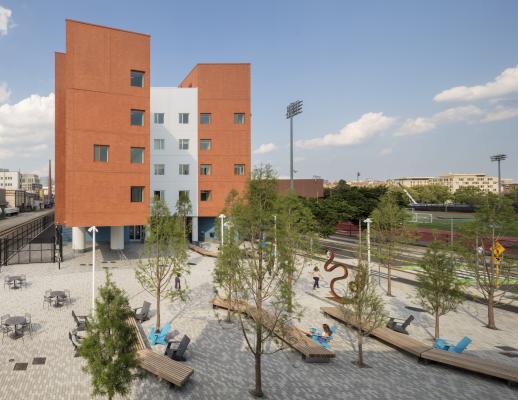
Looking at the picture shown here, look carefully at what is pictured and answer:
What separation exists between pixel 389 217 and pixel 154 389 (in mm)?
20858

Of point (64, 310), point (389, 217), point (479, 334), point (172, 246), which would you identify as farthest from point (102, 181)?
point (479, 334)

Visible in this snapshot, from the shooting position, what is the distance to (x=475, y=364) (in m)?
13.4

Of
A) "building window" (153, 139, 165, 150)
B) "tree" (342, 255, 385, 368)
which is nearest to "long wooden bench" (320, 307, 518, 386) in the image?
"tree" (342, 255, 385, 368)

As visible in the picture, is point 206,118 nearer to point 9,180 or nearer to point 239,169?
point 239,169

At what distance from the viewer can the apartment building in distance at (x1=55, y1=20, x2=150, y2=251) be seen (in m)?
31.3

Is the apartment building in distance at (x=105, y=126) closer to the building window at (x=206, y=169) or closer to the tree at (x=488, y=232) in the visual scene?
the building window at (x=206, y=169)

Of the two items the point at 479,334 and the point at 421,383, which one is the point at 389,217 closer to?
the point at 479,334

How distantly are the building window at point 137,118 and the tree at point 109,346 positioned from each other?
27052 mm

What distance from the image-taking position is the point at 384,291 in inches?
1031

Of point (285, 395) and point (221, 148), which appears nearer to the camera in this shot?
point (285, 395)

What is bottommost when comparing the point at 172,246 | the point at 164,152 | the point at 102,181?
the point at 172,246

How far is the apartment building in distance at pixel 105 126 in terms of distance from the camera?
31.3 metres

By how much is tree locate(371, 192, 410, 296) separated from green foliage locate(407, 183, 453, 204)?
13888 cm

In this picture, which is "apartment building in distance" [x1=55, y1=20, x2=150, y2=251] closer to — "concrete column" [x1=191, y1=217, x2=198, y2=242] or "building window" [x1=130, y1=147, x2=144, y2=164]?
"building window" [x1=130, y1=147, x2=144, y2=164]
